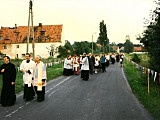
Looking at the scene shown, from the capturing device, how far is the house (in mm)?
90062

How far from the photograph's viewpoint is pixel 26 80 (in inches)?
570

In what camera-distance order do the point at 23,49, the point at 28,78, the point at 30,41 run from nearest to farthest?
the point at 28,78 < the point at 30,41 < the point at 23,49

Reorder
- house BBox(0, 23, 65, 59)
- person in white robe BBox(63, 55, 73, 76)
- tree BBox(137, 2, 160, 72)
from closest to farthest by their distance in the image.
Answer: tree BBox(137, 2, 160, 72) < person in white robe BBox(63, 55, 73, 76) < house BBox(0, 23, 65, 59)

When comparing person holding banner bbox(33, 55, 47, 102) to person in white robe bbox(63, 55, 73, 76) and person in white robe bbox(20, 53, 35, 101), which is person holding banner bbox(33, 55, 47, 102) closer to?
person in white robe bbox(20, 53, 35, 101)

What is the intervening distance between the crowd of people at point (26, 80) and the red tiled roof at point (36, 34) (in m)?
74.1

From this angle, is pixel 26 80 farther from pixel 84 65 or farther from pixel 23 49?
pixel 23 49

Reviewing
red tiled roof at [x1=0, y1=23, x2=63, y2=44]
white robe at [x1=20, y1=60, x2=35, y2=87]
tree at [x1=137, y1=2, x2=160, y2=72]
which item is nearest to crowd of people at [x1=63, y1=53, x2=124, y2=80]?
tree at [x1=137, y1=2, x2=160, y2=72]

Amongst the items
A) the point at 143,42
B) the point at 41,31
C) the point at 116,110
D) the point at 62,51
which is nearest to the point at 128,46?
the point at 41,31

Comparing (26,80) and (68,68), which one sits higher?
(26,80)

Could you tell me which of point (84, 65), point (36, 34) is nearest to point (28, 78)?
point (84, 65)

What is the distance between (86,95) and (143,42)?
832cm

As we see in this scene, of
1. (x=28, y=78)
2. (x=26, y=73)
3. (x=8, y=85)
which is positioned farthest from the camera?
(x=26, y=73)

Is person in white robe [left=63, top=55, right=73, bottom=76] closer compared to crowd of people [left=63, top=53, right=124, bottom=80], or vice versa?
crowd of people [left=63, top=53, right=124, bottom=80]

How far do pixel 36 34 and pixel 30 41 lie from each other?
10.9 feet
